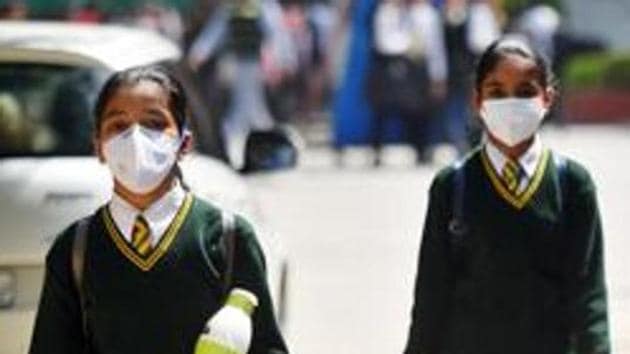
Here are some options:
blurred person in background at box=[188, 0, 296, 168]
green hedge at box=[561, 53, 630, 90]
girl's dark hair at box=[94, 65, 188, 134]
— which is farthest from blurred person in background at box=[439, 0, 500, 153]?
girl's dark hair at box=[94, 65, 188, 134]

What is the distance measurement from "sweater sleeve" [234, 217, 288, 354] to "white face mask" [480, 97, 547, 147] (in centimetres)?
102

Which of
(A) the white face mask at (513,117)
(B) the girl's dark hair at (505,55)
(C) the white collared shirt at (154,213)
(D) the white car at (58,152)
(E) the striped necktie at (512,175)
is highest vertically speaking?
(B) the girl's dark hair at (505,55)

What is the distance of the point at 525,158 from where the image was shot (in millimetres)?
4512

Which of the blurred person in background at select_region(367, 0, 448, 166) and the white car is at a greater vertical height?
the white car

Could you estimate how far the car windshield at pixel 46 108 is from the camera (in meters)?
6.61

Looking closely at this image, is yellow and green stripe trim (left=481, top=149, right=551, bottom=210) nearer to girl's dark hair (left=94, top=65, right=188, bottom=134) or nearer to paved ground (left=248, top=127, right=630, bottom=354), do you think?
girl's dark hair (left=94, top=65, right=188, bottom=134)

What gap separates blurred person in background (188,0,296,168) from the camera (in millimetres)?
20828

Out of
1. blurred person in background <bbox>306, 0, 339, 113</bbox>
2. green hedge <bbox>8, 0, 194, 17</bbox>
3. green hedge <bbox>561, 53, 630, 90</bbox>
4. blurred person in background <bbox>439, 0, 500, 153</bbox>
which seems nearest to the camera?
blurred person in background <bbox>439, 0, 500, 153</bbox>

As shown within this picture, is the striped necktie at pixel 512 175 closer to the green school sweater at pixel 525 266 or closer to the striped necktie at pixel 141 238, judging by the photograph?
the green school sweater at pixel 525 266

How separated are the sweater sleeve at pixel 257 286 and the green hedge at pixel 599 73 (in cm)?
2194

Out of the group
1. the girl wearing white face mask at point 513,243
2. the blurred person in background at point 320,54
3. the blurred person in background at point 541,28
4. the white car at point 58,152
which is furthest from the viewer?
the blurred person in background at point 320,54

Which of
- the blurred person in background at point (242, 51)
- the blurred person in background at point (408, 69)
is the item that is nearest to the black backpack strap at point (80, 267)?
the blurred person in background at point (408, 69)

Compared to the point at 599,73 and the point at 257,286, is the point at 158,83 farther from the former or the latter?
the point at 599,73

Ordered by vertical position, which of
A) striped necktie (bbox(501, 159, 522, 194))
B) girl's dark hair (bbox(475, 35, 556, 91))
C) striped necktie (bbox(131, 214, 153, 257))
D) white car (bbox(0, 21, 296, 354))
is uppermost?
girl's dark hair (bbox(475, 35, 556, 91))
